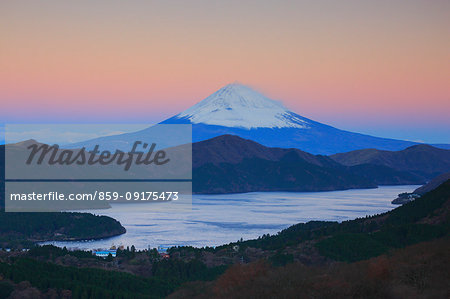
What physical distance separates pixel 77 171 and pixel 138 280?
95164 mm

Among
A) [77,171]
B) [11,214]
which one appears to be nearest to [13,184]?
[77,171]

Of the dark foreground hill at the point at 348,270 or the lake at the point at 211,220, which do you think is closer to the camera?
the dark foreground hill at the point at 348,270

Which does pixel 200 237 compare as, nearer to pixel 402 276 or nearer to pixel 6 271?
pixel 6 271

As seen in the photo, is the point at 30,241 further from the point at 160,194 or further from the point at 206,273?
the point at 160,194

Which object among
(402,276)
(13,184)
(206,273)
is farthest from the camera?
(13,184)

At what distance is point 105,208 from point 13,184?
1968 cm

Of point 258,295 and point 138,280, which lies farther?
point 138,280

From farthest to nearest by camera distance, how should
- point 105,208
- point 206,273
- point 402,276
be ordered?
point 105,208 → point 206,273 → point 402,276

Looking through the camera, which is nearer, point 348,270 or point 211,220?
point 348,270

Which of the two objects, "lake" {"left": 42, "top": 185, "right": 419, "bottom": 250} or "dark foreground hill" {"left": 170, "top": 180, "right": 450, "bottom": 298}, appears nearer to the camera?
"dark foreground hill" {"left": 170, "top": 180, "right": 450, "bottom": 298}

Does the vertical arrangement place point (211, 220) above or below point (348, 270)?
below

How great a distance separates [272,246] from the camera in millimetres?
64062

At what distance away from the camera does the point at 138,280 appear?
4650 centimetres

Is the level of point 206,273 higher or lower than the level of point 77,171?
lower
